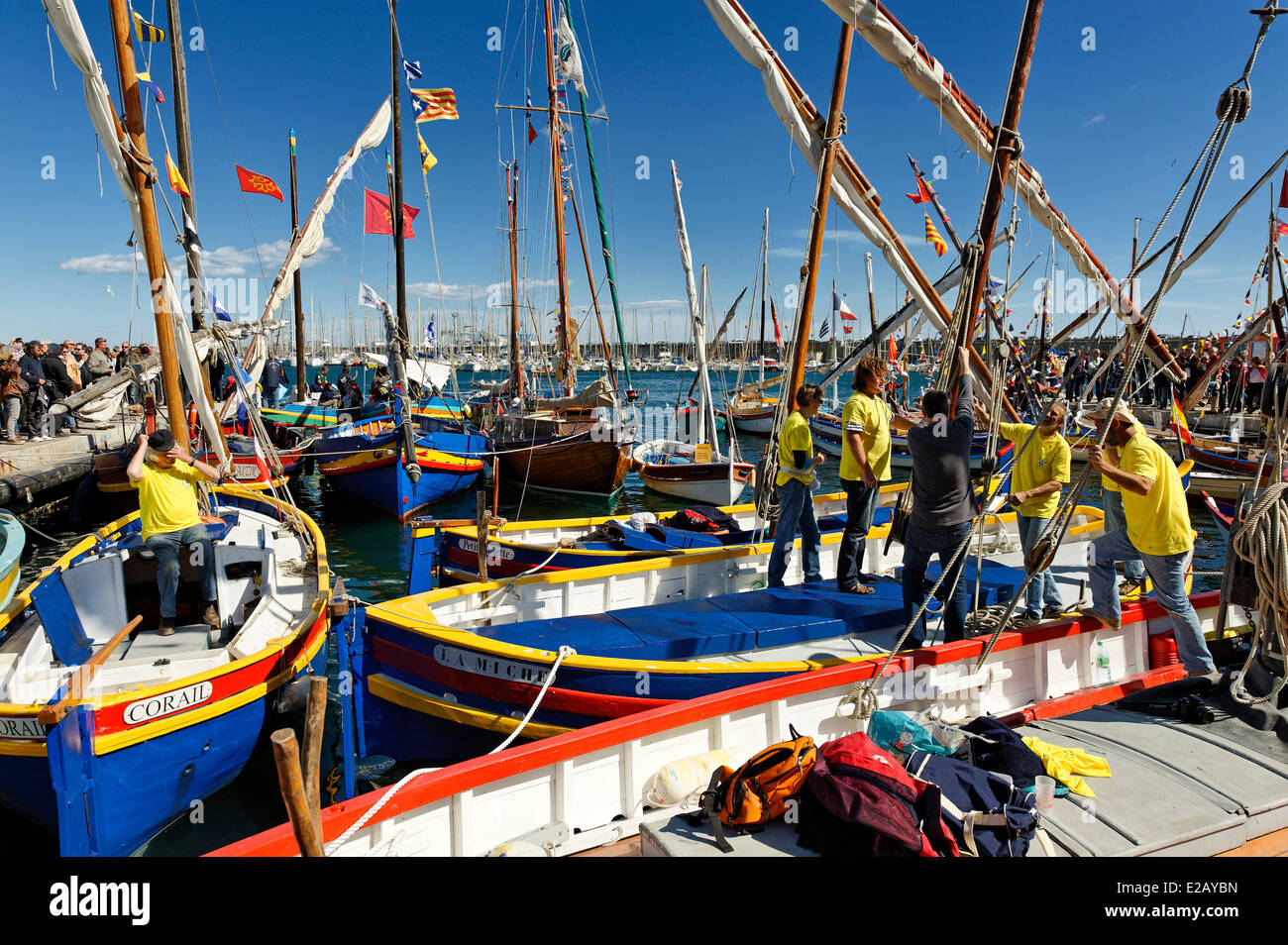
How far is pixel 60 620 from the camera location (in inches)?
232

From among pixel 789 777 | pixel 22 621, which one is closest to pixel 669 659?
pixel 789 777

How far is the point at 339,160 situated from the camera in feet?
51.0

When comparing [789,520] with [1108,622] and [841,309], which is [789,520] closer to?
[1108,622]

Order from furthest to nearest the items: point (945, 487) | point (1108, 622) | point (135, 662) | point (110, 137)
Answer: point (110, 137) → point (135, 662) → point (1108, 622) → point (945, 487)

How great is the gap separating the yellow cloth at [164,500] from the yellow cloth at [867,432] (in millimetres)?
6239

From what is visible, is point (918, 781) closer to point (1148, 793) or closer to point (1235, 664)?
point (1148, 793)

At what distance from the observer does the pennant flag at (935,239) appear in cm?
1866

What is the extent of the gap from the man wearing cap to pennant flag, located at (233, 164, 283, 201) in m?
18.2

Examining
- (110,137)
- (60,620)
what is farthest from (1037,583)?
(110,137)

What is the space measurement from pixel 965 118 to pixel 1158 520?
3899 mm

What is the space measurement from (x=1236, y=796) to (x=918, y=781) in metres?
1.78

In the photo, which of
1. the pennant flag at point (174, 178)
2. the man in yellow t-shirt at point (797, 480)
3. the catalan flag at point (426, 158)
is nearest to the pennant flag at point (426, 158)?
the catalan flag at point (426, 158)

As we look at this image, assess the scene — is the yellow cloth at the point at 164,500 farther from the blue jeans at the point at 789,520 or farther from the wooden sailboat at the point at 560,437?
the wooden sailboat at the point at 560,437

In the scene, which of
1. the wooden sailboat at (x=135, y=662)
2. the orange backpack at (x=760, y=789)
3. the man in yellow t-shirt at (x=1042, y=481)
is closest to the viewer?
the orange backpack at (x=760, y=789)
